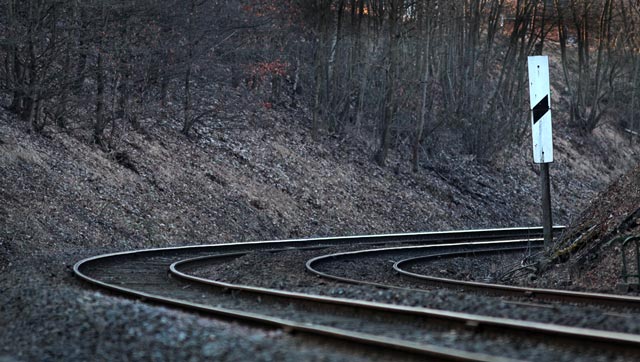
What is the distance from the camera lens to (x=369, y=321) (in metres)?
9.90

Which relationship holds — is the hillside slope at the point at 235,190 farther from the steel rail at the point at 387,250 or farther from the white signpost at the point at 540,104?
the white signpost at the point at 540,104

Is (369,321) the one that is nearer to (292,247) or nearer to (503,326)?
(503,326)

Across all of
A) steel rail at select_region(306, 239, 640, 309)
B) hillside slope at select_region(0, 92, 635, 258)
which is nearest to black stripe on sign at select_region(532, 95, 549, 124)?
steel rail at select_region(306, 239, 640, 309)

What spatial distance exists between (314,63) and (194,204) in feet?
36.6

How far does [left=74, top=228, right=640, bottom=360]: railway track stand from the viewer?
746 centimetres

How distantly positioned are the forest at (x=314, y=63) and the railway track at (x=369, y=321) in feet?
34.0

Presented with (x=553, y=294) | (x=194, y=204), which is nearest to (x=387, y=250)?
(x=194, y=204)

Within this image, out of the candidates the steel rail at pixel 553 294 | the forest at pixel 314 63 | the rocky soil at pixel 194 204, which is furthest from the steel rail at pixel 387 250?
the forest at pixel 314 63

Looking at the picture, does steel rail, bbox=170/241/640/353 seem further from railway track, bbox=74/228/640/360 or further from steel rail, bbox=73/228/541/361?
steel rail, bbox=73/228/541/361

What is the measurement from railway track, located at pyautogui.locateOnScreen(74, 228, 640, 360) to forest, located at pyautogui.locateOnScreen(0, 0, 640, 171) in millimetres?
10359

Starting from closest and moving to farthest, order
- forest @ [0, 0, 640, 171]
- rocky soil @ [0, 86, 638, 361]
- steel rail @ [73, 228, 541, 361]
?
steel rail @ [73, 228, 541, 361] → rocky soil @ [0, 86, 638, 361] → forest @ [0, 0, 640, 171]

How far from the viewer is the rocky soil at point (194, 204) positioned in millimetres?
8938

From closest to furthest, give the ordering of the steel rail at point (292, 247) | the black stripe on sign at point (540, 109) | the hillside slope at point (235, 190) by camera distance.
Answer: the steel rail at point (292, 247) → the black stripe on sign at point (540, 109) → the hillside slope at point (235, 190)

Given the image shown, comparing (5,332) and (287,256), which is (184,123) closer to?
(287,256)
